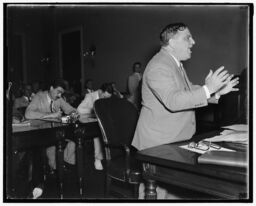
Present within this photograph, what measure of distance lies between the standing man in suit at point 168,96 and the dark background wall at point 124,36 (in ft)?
7.28

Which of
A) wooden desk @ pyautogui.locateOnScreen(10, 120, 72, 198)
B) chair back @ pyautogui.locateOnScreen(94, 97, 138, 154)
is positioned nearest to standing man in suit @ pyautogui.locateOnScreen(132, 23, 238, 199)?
chair back @ pyautogui.locateOnScreen(94, 97, 138, 154)

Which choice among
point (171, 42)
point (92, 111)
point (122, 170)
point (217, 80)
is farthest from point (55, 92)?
point (217, 80)

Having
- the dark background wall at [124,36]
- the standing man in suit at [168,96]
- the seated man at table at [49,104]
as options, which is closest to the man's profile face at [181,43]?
the standing man in suit at [168,96]

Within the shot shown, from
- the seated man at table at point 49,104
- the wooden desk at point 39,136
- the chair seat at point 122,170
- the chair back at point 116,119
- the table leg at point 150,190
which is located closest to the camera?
the table leg at point 150,190

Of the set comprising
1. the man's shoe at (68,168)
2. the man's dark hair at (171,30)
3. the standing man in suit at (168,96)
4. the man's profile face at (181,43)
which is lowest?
the man's shoe at (68,168)

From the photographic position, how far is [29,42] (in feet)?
35.6

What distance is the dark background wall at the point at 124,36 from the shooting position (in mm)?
6664

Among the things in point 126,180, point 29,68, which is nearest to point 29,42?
point 29,68

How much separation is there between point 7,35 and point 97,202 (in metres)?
0.88

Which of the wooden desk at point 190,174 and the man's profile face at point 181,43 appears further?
the man's profile face at point 181,43

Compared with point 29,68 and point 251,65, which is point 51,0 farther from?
point 29,68

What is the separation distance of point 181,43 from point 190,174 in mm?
1023

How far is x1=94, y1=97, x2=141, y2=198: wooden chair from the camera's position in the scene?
2305 mm

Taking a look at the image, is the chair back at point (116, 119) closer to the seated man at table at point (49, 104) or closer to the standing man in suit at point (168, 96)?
the standing man in suit at point (168, 96)
